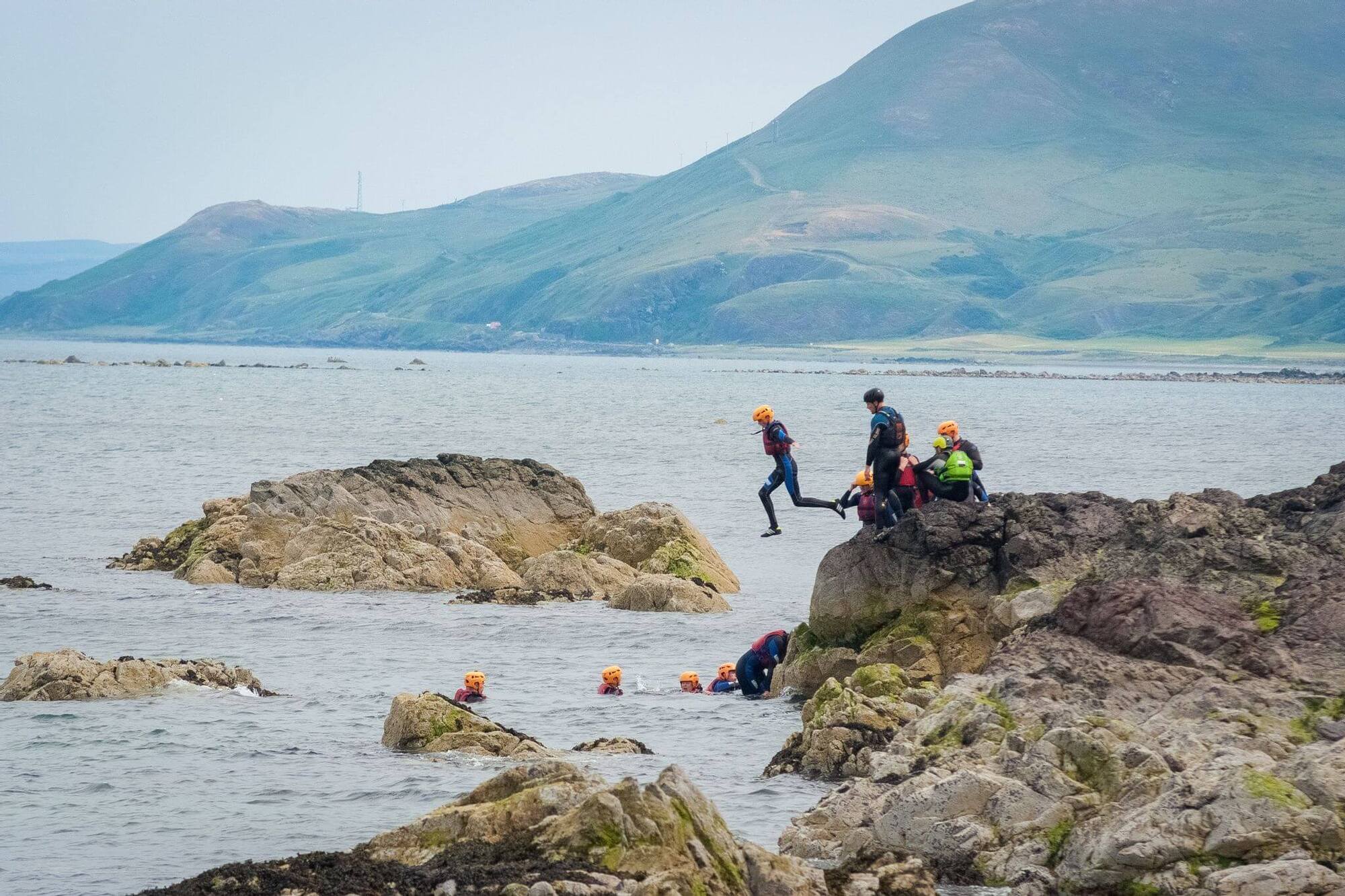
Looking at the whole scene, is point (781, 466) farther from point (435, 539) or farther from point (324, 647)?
point (324, 647)

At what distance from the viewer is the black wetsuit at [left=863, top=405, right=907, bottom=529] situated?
72.4ft

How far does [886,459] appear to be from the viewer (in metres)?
22.2

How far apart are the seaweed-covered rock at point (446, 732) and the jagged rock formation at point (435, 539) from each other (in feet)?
35.5

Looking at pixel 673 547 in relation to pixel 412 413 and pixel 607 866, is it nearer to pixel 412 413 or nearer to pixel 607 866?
pixel 607 866

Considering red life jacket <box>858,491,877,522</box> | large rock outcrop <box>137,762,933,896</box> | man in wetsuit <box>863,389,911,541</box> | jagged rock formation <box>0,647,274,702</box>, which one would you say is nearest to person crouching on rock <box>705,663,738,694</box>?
man in wetsuit <box>863,389,911,541</box>

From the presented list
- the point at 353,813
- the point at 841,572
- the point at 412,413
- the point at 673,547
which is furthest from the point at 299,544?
the point at 412,413

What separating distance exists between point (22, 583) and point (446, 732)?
15373 millimetres

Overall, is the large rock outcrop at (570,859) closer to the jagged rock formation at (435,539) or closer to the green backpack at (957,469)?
the green backpack at (957,469)

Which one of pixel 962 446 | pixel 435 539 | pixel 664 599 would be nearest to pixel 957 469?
pixel 962 446

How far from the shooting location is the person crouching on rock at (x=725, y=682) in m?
20.9

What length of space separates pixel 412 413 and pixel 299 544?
249ft

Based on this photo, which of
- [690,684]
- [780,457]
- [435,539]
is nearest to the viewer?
[690,684]

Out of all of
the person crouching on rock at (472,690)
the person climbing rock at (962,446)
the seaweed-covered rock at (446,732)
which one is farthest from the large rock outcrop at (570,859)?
the person climbing rock at (962,446)

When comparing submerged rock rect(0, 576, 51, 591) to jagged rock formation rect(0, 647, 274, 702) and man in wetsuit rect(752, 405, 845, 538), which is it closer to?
jagged rock formation rect(0, 647, 274, 702)
